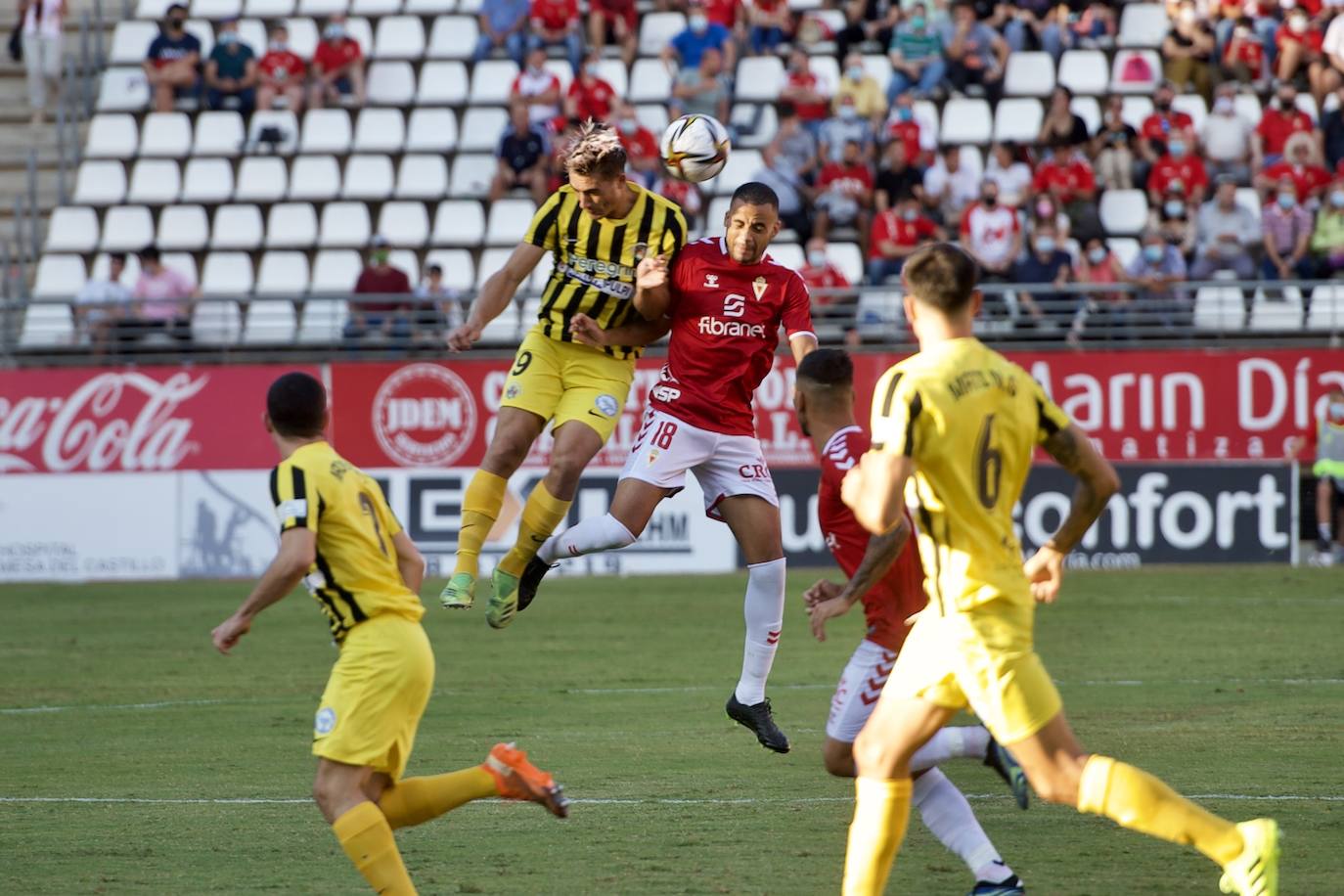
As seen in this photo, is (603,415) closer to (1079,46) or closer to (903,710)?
(903,710)

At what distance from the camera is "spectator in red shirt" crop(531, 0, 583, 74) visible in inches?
1026

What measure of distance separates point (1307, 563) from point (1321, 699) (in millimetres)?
9420

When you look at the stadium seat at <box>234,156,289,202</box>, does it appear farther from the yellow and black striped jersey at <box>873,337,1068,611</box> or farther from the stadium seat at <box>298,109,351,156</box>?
the yellow and black striped jersey at <box>873,337,1068,611</box>

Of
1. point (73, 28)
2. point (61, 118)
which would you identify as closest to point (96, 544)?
point (61, 118)

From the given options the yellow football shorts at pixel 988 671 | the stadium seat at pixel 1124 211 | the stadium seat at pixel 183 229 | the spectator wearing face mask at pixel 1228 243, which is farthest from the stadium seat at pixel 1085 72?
the yellow football shorts at pixel 988 671

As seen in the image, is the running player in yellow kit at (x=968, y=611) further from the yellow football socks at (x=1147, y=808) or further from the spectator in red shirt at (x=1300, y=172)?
the spectator in red shirt at (x=1300, y=172)

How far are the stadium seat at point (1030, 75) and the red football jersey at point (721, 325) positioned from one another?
16.4 m

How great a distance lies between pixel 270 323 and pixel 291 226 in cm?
212

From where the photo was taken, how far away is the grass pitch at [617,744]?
24.0ft

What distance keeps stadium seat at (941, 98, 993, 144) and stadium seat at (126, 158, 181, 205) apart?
10.4 meters

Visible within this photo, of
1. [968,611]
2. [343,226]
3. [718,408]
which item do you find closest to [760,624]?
[718,408]

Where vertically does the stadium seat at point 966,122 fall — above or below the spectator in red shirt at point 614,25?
below

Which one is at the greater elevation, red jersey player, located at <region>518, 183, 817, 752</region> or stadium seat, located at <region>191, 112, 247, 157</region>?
stadium seat, located at <region>191, 112, 247, 157</region>

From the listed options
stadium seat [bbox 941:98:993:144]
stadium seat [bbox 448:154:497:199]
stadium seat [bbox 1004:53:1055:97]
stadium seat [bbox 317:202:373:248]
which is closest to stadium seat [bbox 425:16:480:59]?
stadium seat [bbox 448:154:497:199]
